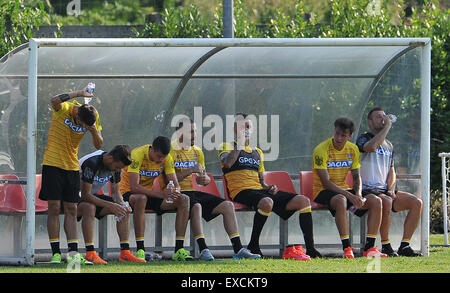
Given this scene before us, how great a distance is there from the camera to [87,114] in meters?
8.75

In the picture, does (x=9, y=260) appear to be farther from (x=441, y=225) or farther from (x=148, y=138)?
(x=441, y=225)

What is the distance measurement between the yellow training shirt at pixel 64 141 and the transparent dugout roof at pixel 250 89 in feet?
3.76

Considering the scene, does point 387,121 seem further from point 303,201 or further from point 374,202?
point 303,201

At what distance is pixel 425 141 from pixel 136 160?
115 inches

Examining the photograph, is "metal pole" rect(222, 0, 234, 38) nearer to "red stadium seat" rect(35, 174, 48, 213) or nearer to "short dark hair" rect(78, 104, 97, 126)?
"short dark hair" rect(78, 104, 97, 126)

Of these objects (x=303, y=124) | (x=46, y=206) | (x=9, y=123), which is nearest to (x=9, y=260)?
(x=46, y=206)

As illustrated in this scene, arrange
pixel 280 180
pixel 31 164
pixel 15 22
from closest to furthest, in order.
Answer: pixel 31 164 < pixel 280 180 < pixel 15 22

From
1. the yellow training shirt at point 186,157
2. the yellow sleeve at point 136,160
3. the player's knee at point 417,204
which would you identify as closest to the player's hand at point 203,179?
the yellow training shirt at point 186,157

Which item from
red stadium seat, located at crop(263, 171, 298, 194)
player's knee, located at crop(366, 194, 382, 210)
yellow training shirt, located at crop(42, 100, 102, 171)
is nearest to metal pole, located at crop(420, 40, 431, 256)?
player's knee, located at crop(366, 194, 382, 210)

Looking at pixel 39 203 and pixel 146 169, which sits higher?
pixel 146 169

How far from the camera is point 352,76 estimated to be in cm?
1098

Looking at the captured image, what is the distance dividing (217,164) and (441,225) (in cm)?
402

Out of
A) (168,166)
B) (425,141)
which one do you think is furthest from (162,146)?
(425,141)
